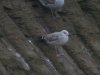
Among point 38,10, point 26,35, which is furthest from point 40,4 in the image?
point 26,35

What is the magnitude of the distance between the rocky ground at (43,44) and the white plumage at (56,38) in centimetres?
25

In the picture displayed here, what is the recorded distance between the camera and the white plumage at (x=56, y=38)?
71.4ft

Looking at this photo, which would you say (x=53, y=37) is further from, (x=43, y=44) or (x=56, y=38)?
(x=43, y=44)

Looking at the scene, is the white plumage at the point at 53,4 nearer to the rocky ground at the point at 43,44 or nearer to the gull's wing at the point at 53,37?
the rocky ground at the point at 43,44

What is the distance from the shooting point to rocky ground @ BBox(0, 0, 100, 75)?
2061cm

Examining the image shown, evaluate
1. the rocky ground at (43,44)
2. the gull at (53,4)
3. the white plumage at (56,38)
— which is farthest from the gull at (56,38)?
the gull at (53,4)

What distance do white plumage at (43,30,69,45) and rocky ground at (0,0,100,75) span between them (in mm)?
246

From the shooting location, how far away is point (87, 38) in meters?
23.5

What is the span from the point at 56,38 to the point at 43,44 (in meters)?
0.48

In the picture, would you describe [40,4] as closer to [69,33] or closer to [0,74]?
[69,33]

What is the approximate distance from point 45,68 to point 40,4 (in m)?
3.44

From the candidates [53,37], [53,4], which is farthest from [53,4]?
[53,37]

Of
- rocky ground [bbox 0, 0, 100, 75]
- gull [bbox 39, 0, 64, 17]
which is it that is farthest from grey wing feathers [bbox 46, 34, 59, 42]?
gull [bbox 39, 0, 64, 17]

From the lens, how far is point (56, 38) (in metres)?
21.8
